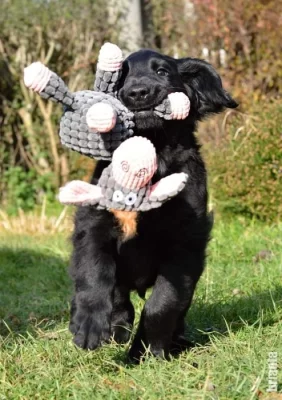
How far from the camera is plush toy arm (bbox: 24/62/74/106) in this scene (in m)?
2.89

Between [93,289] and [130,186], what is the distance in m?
0.48

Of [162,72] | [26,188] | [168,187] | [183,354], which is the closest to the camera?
[168,187]

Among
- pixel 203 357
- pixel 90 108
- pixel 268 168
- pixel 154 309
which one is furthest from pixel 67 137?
pixel 268 168

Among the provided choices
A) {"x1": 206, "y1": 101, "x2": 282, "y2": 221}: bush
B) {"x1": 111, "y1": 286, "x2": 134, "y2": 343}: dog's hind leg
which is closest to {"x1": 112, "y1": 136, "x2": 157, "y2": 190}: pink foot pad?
{"x1": 111, "y1": 286, "x2": 134, "y2": 343}: dog's hind leg

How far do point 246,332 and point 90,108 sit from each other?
1.18 m

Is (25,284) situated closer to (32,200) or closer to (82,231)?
(82,231)

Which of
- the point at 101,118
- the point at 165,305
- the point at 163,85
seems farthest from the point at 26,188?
the point at 101,118

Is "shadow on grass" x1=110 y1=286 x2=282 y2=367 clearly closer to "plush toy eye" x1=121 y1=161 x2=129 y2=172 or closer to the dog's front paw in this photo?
the dog's front paw

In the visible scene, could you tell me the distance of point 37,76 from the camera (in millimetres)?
2898

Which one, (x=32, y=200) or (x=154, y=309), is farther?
(x=32, y=200)

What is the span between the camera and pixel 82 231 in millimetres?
3217

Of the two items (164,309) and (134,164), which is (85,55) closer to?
(164,309)

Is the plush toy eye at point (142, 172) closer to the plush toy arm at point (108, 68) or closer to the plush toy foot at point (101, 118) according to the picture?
the plush toy foot at point (101, 118)

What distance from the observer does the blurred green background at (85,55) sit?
8.07 metres
